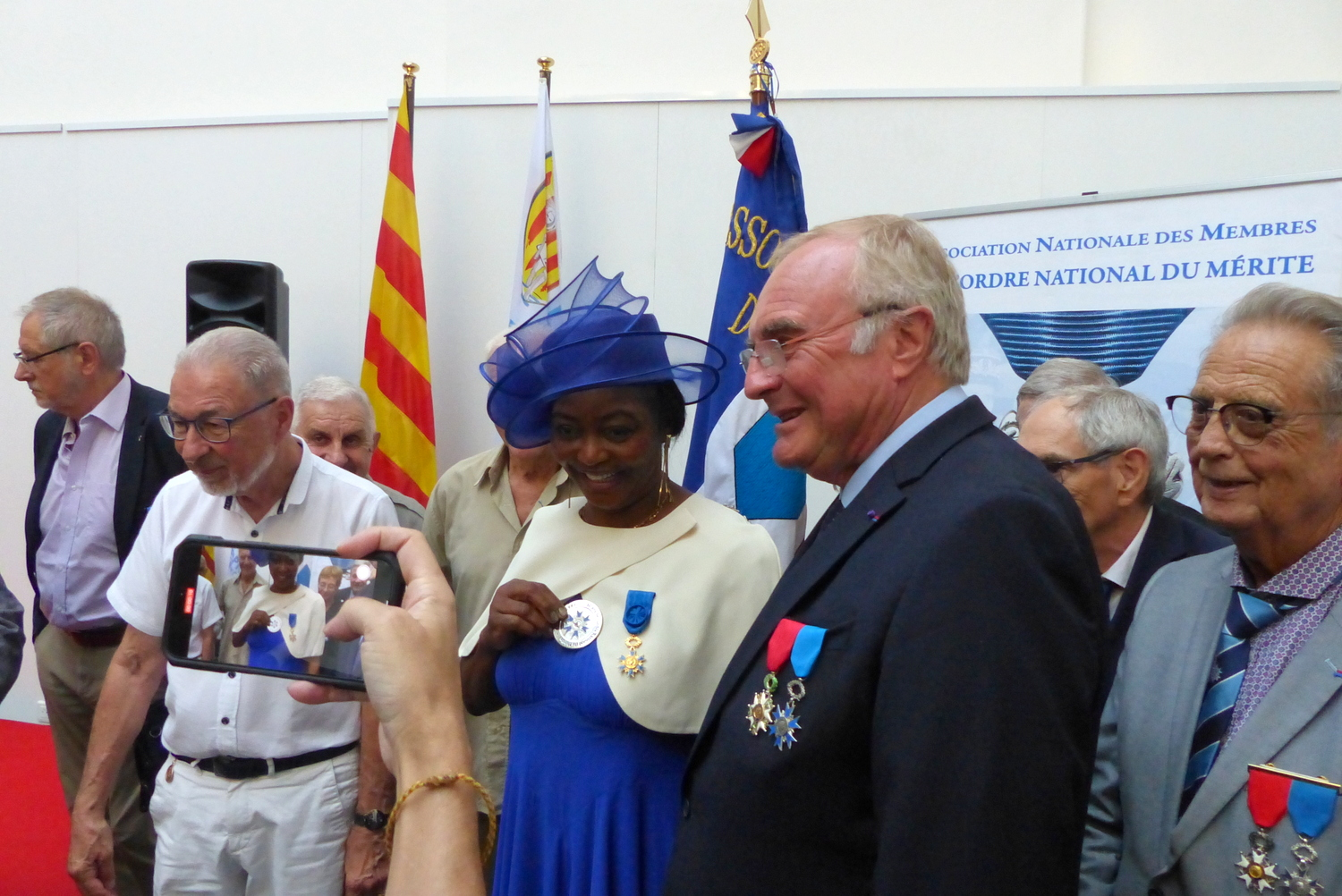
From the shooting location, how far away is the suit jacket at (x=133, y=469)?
11.6 ft

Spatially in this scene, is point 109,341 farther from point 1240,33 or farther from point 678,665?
point 1240,33

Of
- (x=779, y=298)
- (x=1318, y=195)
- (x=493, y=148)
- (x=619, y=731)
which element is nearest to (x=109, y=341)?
(x=493, y=148)

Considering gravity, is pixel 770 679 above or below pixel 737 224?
below

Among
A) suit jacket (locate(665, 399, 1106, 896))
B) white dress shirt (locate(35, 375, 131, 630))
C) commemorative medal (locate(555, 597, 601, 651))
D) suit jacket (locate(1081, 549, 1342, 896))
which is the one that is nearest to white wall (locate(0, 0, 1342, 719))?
white dress shirt (locate(35, 375, 131, 630))

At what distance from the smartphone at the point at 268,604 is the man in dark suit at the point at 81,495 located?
2255mm

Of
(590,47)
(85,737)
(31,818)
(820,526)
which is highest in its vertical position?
(590,47)

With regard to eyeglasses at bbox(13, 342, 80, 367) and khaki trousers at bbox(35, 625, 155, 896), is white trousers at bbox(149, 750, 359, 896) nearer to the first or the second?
khaki trousers at bbox(35, 625, 155, 896)

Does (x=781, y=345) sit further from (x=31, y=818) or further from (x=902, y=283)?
(x=31, y=818)

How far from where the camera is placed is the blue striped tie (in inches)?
60.3

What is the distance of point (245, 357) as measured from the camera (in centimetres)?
239

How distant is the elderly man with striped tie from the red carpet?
3.79 metres

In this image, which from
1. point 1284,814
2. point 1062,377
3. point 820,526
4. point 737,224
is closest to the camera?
point 1284,814

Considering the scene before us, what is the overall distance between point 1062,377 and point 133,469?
2.87 m

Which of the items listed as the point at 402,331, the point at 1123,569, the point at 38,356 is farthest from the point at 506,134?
the point at 1123,569
